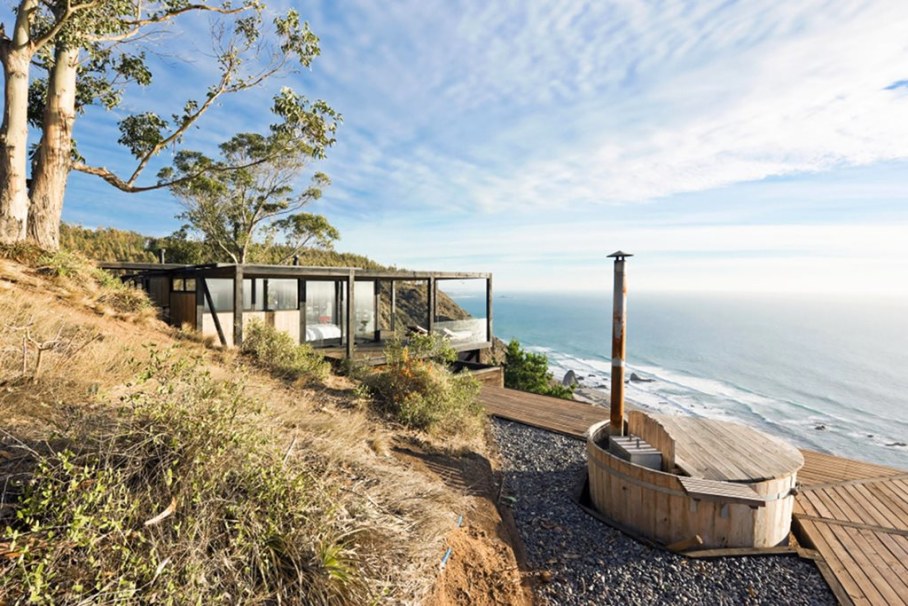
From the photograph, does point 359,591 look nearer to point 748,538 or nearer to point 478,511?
point 478,511

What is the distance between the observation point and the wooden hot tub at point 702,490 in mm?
4000

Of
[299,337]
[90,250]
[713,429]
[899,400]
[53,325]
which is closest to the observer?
[53,325]

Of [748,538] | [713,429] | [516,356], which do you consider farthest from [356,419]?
[516,356]

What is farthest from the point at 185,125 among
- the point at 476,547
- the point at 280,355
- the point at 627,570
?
the point at 627,570

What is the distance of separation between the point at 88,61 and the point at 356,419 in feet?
40.0

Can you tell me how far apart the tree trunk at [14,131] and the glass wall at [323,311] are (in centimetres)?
696

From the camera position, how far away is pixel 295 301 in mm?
13609

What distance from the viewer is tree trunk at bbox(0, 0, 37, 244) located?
7.74 m

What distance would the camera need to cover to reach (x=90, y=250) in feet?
67.1

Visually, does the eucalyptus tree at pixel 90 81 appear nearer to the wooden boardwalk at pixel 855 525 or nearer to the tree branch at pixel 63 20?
the tree branch at pixel 63 20

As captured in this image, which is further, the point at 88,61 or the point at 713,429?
the point at 88,61

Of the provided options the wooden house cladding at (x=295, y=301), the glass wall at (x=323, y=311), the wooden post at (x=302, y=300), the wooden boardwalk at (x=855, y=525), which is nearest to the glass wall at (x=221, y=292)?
the wooden house cladding at (x=295, y=301)

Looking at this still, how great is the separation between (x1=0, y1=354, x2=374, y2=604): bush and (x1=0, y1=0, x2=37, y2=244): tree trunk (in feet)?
26.7

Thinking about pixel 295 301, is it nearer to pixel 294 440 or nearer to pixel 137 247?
pixel 294 440
